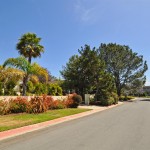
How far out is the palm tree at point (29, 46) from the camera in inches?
1261

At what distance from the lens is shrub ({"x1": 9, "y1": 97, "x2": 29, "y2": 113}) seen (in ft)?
57.5

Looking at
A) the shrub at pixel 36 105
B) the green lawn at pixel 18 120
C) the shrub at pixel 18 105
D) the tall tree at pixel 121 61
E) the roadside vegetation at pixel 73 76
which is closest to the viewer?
the green lawn at pixel 18 120

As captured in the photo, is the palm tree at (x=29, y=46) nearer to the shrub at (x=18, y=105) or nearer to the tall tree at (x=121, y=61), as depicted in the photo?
the shrub at (x=18, y=105)

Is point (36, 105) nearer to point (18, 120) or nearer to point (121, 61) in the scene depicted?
point (18, 120)

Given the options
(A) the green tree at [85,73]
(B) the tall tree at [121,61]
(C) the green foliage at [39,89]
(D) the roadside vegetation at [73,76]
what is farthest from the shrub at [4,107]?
(B) the tall tree at [121,61]

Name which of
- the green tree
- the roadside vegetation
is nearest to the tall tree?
the roadside vegetation

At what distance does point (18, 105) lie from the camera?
18.0 metres

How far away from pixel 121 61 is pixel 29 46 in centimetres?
3457

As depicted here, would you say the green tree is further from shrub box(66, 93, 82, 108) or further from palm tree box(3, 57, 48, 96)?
palm tree box(3, 57, 48, 96)

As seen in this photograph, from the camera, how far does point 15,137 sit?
958 cm

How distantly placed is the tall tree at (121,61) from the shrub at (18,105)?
45.1 m

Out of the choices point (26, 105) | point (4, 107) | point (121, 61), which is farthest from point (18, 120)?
point (121, 61)

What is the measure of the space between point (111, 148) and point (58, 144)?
181cm

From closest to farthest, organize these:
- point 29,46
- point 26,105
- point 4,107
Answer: point 4,107 → point 26,105 → point 29,46
